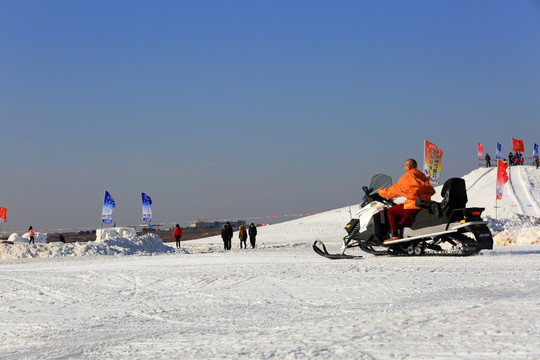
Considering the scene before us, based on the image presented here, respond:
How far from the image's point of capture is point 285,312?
5.57m

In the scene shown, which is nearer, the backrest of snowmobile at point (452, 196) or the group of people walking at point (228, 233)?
the backrest of snowmobile at point (452, 196)

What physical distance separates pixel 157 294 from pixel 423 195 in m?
5.70

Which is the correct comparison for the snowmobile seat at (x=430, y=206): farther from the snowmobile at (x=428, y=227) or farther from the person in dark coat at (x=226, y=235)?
the person in dark coat at (x=226, y=235)

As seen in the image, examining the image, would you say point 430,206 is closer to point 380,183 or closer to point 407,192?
point 407,192

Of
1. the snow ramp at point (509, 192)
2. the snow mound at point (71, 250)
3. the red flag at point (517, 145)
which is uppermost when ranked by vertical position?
the red flag at point (517, 145)

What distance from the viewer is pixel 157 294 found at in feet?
24.1

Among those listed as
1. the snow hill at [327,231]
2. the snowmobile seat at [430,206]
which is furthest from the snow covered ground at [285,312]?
the snow hill at [327,231]

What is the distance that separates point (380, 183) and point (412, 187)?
107 centimetres

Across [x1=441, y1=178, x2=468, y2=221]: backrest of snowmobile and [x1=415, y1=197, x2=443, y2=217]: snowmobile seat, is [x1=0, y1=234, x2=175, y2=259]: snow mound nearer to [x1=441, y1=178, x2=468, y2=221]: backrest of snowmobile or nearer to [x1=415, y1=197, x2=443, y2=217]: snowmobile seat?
[x1=415, y1=197, x2=443, y2=217]: snowmobile seat

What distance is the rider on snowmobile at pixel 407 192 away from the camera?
36.9 feet

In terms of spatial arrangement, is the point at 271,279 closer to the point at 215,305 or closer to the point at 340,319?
the point at 215,305

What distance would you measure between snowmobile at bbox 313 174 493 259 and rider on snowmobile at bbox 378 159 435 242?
12 cm

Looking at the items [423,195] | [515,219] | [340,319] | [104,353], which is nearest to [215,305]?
[340,319]

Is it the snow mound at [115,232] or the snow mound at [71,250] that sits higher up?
the snow mound at [115,232]
